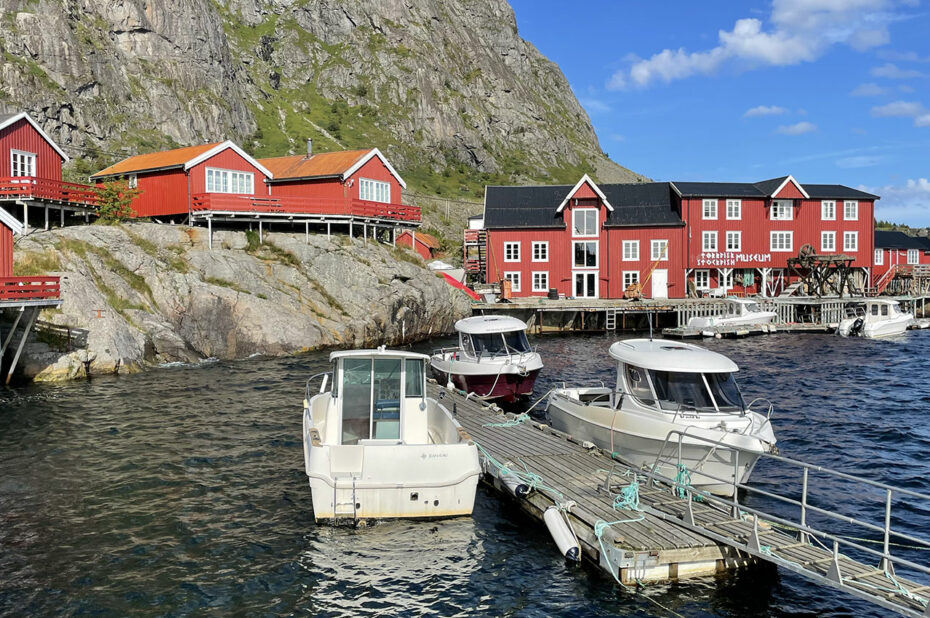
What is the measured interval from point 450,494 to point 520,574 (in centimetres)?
237

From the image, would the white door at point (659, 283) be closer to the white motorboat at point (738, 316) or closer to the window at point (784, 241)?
the white motorboat at point (738, 316)

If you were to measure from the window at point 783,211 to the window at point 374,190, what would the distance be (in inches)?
1370

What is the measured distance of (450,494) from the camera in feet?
47.6

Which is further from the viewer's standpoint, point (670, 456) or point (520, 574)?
point (670, 456)

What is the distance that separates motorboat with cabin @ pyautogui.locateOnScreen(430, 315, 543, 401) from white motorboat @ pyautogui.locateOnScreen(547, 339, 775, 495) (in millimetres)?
7958

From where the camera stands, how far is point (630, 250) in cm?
6275

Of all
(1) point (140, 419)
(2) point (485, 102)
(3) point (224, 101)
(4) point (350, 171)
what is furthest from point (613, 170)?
(1) point (140, 419)

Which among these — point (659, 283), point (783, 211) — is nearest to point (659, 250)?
point (659, 283)

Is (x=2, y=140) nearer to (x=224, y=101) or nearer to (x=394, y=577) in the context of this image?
(x=394, y=577)

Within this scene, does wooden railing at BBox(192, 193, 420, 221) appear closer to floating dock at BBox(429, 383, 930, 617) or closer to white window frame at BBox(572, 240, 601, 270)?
white window frame at BBox(572, 240, 601, 270)

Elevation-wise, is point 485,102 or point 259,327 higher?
point 485,102

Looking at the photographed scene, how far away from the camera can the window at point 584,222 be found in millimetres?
62500

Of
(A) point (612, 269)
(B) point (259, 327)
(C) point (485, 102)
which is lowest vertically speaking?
(B) point (259, 327)

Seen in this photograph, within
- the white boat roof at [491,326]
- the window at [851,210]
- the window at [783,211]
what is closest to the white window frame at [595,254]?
the window at [783,211]
